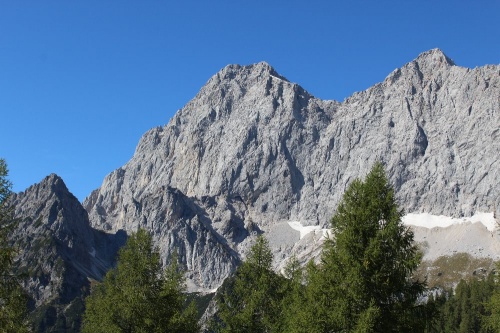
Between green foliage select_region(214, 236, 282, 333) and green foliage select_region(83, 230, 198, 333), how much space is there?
285cm

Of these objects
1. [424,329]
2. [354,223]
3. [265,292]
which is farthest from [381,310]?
[265,292]

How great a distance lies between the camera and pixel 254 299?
1417 inches

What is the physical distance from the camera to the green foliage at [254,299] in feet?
118

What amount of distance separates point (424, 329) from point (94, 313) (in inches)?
826

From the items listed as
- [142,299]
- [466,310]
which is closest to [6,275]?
Answer: [142,299]

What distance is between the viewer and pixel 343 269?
24.5 metres

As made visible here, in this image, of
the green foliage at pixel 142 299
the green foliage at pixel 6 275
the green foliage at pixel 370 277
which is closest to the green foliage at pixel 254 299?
the green foliage at pixel 142 299

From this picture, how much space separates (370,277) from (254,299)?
529 inches

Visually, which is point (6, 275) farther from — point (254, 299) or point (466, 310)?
point (466, 310)

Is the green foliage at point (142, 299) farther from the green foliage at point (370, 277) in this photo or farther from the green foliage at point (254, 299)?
the green foliage at point (370, 277)

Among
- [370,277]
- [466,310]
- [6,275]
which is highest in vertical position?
[466,310]

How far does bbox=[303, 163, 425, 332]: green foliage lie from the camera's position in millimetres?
23922

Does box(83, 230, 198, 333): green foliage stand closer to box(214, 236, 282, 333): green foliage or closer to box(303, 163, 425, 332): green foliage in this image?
box(214, 236, 282, 333): green foliage

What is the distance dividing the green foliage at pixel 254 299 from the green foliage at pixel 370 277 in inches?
424
